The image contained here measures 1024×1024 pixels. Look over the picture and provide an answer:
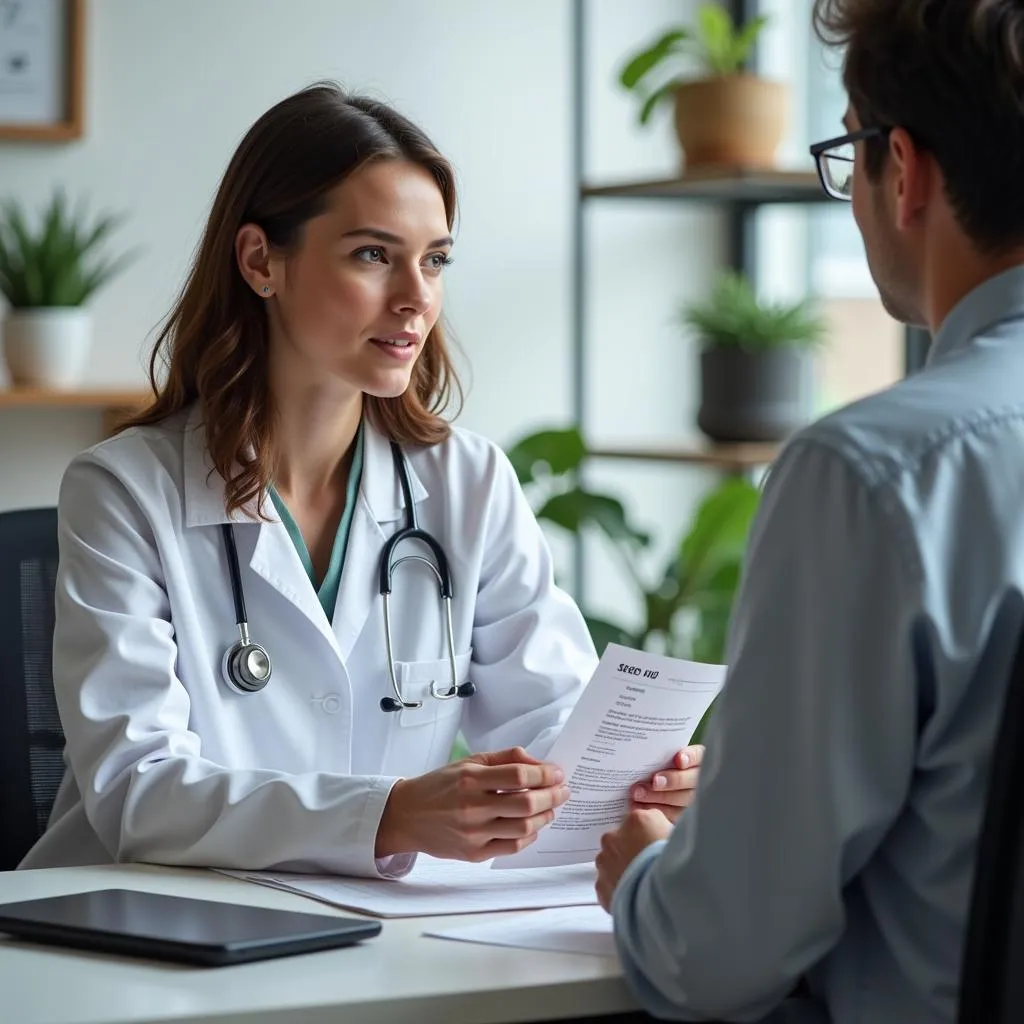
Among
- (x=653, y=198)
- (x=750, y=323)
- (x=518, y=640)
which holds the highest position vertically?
(x=653, y=198)

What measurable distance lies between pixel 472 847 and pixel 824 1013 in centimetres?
39

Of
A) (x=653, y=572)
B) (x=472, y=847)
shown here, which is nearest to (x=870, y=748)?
(x=472, y=847)

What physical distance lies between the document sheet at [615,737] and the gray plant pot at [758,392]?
1742mm

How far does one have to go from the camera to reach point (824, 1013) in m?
1.11

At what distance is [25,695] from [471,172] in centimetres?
190

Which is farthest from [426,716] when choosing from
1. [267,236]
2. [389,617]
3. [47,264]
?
[47,264]

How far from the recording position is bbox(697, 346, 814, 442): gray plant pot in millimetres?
3145

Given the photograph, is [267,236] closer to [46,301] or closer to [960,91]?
[960,91]

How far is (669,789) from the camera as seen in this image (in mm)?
1477

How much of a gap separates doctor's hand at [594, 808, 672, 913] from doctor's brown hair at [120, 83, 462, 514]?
672 mm

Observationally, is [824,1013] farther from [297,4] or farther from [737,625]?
[297,4]

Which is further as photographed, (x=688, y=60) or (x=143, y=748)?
(x=688, y=60)

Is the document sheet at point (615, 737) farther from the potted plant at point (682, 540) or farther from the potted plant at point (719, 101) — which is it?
the potted plant at point (719, 101)

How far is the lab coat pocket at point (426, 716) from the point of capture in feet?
5.89
